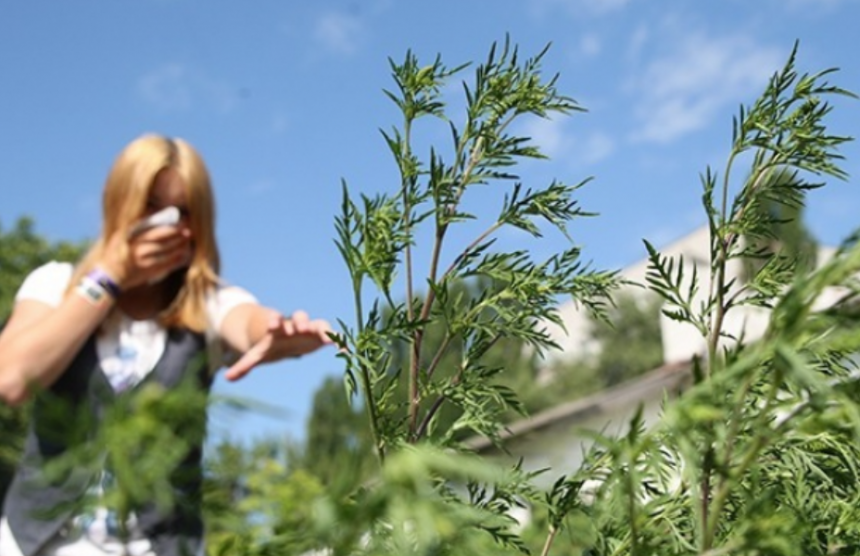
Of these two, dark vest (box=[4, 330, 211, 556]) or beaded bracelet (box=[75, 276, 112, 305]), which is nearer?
dark vest (box=[4, 330, 211, 556])

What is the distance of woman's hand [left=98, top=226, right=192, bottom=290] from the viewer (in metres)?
2.23

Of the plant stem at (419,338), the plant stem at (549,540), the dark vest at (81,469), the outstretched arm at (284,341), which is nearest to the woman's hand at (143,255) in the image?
the dark vest at (81,469)

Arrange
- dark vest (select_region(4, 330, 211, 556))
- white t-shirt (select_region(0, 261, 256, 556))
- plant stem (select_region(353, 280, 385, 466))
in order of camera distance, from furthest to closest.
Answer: white t-shirt (select_region(0, 261, 256, 556)), plant stem (select_region(353, 280, 385, 466)), dark vest (select_region(4, 330, 211, 556))

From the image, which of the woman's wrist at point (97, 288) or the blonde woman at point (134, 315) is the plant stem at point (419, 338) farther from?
the woman's wrist at point (97, 288)

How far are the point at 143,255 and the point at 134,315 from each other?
0.18 metres

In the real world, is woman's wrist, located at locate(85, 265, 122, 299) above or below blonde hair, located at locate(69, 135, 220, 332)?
below

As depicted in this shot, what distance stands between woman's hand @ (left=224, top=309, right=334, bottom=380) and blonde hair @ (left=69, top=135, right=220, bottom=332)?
42 centimetres

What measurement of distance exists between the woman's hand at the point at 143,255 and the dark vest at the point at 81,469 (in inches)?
4.9

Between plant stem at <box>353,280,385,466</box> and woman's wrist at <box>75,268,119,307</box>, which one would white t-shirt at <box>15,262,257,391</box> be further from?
plant stem at <box>353,280,385,466</box>

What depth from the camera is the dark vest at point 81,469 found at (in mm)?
478

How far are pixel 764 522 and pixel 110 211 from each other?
6.45 ft

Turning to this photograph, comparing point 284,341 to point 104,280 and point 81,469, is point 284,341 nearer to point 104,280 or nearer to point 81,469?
point 104,280

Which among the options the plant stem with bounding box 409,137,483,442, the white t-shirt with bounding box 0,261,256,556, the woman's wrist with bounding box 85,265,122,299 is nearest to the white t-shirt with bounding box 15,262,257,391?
the white t-shirt with bounding box 0,261,256,556

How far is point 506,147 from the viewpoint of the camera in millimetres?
1049
